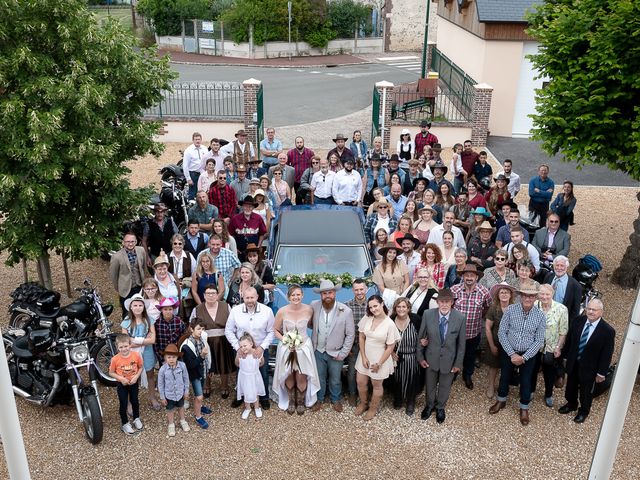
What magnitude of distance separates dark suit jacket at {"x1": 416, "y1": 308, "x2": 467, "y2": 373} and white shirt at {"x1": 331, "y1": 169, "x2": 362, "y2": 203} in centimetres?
488

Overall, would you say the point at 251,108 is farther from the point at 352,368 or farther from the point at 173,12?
the point at 173,12

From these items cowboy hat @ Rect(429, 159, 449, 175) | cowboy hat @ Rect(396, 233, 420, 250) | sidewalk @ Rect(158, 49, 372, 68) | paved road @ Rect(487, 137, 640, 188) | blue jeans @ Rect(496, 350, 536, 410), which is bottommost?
paved road @ Rect(487, 137, 640, 188)

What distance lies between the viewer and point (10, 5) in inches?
317

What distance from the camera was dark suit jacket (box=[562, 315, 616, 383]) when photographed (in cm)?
749

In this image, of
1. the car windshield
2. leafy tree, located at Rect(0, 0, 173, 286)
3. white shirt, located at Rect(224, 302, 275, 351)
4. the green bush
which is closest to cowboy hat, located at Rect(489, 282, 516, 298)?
the car windshield

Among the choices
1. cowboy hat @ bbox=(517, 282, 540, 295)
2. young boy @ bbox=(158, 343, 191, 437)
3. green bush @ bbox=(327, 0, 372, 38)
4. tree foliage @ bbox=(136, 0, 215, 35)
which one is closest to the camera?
young boy @ bbox=(158, 343, 191, 437)

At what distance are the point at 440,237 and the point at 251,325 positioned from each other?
138 inches

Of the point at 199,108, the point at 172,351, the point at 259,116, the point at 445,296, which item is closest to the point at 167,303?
the point at 172,351

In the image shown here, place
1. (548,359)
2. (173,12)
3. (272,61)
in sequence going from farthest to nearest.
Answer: (173,12) < (272,61) < (548,359)

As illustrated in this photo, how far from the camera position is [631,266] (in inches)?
448

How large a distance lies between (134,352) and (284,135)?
1545 centimetres

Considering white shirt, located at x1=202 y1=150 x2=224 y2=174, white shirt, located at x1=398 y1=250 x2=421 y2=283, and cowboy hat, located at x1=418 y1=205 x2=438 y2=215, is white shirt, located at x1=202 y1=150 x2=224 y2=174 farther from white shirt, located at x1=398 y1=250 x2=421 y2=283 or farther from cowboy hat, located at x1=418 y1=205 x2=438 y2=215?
white shirt, located at x1=398 y1=250 x2=421 y2=283

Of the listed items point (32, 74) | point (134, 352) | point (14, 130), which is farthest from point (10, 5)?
point (134, 352)

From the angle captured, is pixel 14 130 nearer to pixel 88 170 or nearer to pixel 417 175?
pixel 88 170
